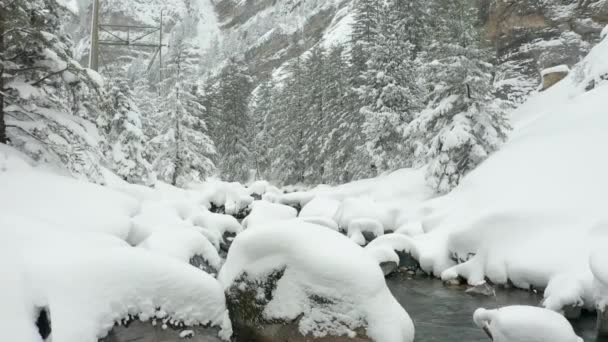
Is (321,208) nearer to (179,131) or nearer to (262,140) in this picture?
(179,131)

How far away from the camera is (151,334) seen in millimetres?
5293

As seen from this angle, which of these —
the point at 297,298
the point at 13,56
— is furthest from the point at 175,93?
the point at 297,298

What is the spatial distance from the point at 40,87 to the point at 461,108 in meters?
15.4

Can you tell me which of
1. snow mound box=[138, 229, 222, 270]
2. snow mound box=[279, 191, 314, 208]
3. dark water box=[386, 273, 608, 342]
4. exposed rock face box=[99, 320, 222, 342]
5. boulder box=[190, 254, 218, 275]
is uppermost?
exposed rock face box=[99, 320, 222, 342]

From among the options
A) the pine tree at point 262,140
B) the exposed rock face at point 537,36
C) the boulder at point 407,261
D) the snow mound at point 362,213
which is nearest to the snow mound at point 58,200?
the boulder at point 407,261

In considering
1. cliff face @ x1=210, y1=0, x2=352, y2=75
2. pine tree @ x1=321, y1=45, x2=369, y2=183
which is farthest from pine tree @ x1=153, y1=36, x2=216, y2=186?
cliff face @ x1=210, y1=0, x2=352, y2=75

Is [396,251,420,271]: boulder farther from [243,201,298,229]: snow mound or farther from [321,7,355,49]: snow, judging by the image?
[321,7,355,49]: snow

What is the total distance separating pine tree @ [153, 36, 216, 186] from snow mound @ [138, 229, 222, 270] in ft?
73.1

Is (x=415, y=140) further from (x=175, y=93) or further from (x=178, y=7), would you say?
(x=178, y=7)

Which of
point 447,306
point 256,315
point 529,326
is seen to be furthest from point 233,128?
point 529,326

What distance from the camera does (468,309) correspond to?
32.0 ft

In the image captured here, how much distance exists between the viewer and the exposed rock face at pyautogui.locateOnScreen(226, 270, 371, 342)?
20.5 feet

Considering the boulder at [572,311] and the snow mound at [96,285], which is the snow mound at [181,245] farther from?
the boulder at [572,311]

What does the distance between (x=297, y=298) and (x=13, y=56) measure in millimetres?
8755
